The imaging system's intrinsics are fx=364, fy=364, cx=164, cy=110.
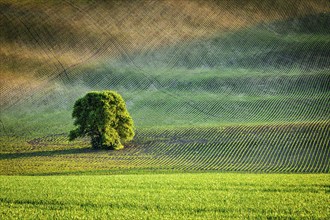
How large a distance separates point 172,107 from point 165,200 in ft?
167

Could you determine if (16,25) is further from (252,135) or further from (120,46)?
(252,135)

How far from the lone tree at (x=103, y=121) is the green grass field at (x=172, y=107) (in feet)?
5.45

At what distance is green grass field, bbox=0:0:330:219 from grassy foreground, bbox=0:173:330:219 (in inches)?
2.9

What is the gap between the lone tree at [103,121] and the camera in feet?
138

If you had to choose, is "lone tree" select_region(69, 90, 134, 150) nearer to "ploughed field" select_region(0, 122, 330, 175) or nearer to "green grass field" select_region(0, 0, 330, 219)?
"ploughed field" select_region(0, 122, 330, 175)

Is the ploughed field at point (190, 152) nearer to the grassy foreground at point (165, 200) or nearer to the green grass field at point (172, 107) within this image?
the green grass field at point (172, 107)

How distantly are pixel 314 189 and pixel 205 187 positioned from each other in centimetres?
483

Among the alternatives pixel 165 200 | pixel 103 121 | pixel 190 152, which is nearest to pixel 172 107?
pixel 103 121

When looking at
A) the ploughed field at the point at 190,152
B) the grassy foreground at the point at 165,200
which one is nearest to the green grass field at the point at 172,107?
the grassy foreground at the point at 165,200

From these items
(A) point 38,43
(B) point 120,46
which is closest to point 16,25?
(A) point 38,43

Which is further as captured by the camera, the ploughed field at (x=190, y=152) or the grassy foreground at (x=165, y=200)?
the ploughed field at (x=190, y=152)

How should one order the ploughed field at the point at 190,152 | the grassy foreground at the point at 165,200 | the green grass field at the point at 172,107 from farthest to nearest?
1. the ploughed field at the point at 190,152
2. the green grass field at the point at 172,107
3. the grassy foreground at the point at 165,200

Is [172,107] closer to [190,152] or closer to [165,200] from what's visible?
[190,152]

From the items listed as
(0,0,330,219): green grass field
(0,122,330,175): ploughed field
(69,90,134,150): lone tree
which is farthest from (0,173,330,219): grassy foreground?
(69,90,134,150): lone tree
